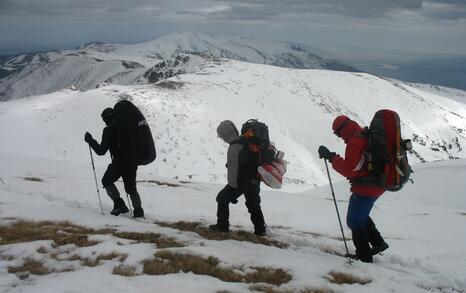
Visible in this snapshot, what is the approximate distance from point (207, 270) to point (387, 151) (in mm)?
3980

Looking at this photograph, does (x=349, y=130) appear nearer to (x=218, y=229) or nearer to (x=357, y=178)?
(x=357, y=178)

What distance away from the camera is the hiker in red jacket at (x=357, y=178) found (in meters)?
8.11

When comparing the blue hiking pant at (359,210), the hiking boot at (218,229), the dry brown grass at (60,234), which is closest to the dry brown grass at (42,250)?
the dry brown grass at (60,234)

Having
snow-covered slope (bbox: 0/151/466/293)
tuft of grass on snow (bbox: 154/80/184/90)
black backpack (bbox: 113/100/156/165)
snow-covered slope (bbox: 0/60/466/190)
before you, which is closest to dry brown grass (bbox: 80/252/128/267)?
snow-covered slope (bbox: 0/151/466/293)

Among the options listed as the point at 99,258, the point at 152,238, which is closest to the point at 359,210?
the point at 152,238

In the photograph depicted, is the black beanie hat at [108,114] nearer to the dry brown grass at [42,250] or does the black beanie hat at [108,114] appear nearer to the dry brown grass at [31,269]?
the dry brown grass at [42,250]

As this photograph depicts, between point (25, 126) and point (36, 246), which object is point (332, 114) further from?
point (36, 246)

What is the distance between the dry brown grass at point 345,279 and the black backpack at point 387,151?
1.79 m

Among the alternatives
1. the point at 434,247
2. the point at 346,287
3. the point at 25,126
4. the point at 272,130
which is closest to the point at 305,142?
the point at 272,130

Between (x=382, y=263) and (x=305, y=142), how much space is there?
6273 centimetres

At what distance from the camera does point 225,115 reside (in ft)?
225

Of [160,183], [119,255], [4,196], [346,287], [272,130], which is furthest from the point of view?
[272,130]

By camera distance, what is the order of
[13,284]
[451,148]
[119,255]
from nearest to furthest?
[13,284]
[119,255]
[451,148]

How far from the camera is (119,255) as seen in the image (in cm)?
829
